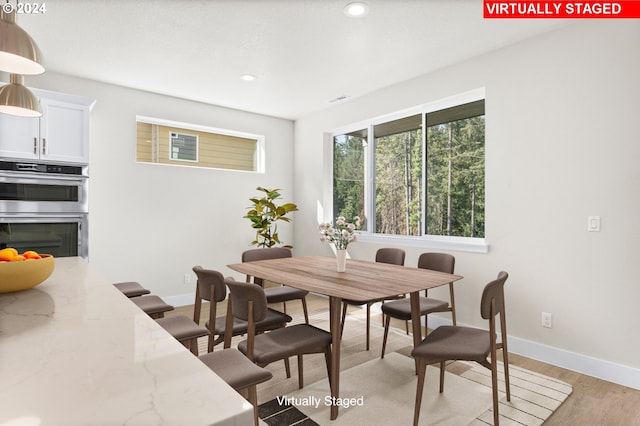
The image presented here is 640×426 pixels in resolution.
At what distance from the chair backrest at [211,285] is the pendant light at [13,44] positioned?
134 cm

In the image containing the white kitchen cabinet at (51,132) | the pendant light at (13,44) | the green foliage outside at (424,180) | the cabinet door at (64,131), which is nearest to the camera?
the pendant light at (13,44)

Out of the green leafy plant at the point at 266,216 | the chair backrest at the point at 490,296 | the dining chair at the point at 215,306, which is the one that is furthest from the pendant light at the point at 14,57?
the green leafy plant at the point at 266,216

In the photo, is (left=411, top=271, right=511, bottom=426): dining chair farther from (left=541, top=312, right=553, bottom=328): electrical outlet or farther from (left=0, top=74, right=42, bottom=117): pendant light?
(left=0, top=74, right=42, bottom=117): pendant light

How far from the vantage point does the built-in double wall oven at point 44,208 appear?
326cm

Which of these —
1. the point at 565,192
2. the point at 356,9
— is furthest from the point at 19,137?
the point at 565,192

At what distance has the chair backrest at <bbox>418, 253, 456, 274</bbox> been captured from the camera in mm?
3191

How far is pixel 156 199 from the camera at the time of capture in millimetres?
4547

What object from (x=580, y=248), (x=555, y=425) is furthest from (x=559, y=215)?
(x=555, y=425)

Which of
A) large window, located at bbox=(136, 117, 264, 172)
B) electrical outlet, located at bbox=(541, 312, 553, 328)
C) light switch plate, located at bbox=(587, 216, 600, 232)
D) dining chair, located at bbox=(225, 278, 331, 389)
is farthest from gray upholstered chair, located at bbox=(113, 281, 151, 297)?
light switch plate, located at bbox=(587, 216, 600, 232)

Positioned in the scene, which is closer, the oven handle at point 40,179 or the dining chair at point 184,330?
the dining chair at point 184,330

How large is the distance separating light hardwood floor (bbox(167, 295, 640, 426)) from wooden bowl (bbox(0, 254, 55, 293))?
2.71 metres

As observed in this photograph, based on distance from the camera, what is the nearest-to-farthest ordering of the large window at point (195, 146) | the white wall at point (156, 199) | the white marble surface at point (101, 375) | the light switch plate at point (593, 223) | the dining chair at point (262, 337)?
the white marble surface at point (101, 375) < the dining chair at point (262, 337) < the light switch plate at point (593, 223) < the white wall at point (156, 199) < the large window at point (195, 146)

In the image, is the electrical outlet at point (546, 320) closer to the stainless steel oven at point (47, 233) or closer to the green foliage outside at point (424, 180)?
the green foliage outside at point (424, 180)

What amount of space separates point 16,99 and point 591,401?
3.82 meters
